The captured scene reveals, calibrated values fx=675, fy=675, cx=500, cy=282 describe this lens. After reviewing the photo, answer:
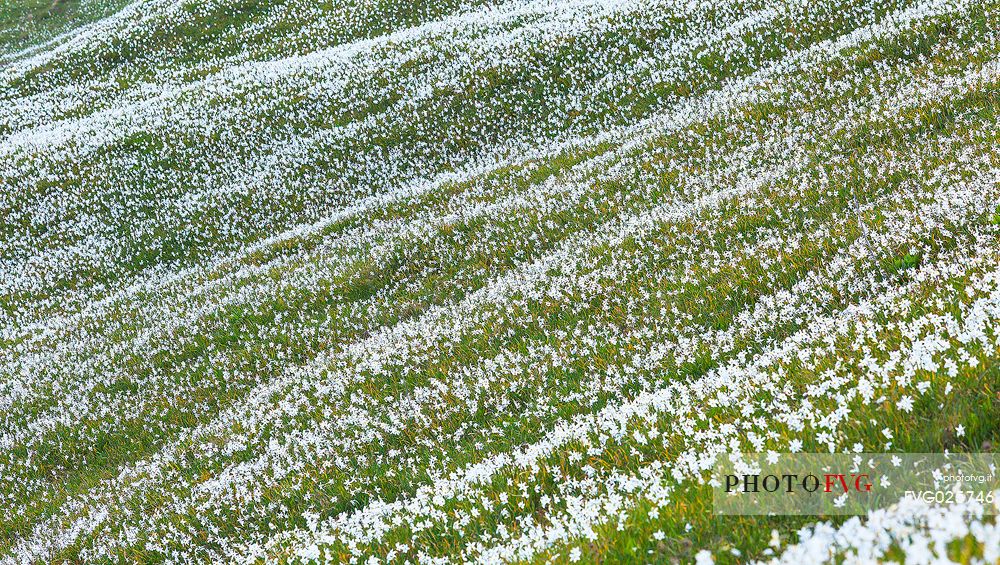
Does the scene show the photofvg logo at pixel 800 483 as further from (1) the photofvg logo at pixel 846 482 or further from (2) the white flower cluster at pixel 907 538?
(2) the white flower cluster at pixel 907 538

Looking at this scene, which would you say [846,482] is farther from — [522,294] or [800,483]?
[522,294]

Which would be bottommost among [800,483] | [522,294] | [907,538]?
[522,294]

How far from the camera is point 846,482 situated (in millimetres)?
3412

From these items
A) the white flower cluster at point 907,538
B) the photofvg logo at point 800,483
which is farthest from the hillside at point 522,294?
the photofvg logo at point 800,483

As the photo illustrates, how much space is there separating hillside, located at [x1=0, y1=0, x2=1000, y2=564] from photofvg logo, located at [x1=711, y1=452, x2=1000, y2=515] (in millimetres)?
118

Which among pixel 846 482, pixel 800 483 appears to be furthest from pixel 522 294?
pixel 846 482

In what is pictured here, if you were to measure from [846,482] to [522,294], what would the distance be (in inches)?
282

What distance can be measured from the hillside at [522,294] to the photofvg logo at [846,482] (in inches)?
4.7

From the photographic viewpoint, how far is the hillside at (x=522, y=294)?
447cm

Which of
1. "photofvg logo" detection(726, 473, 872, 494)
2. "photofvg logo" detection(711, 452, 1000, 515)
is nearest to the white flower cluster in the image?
"photofvg logo" detection(711, 452, 1000, 515)

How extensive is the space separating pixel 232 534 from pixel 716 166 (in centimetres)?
1057

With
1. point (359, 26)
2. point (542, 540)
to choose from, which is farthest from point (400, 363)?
point (359, 26)

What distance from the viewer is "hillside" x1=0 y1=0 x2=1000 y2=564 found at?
447 centimetres

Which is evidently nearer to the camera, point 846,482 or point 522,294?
point 846,482
